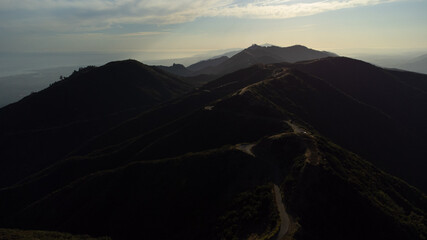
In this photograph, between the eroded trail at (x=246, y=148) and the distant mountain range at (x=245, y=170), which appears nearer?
the distant mountain range at (x=245, y=170)

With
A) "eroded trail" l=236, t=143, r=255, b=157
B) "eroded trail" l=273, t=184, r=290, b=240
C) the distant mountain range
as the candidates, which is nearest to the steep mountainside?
the distant mountain range

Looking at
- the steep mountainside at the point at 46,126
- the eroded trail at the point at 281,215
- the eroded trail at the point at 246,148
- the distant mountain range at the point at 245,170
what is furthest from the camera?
the steep mountainside at the point at 46,126

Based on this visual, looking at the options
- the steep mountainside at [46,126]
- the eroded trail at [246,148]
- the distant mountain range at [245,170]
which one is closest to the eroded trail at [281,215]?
the distant mountain range at [245,170]

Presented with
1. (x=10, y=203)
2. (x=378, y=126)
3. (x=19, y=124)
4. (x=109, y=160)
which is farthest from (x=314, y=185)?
(x=19, y=124)

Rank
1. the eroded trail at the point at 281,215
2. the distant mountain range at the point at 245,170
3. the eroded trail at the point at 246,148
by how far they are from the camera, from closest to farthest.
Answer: the eroded trail at the point at 281,215
the distant mountain range at the point at 245,170
the eroded trail at the point at 246,148

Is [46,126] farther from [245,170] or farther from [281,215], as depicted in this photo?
[281,215]

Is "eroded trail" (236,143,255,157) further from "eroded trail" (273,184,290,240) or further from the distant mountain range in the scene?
"eroded trail" (273,184,290,240)

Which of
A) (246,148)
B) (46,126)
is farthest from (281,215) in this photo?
(46,126)

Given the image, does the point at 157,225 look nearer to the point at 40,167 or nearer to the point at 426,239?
the point at 426,239

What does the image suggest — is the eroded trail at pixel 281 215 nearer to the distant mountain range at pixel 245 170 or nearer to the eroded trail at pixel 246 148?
the distant mountain range at pixel 245 170
